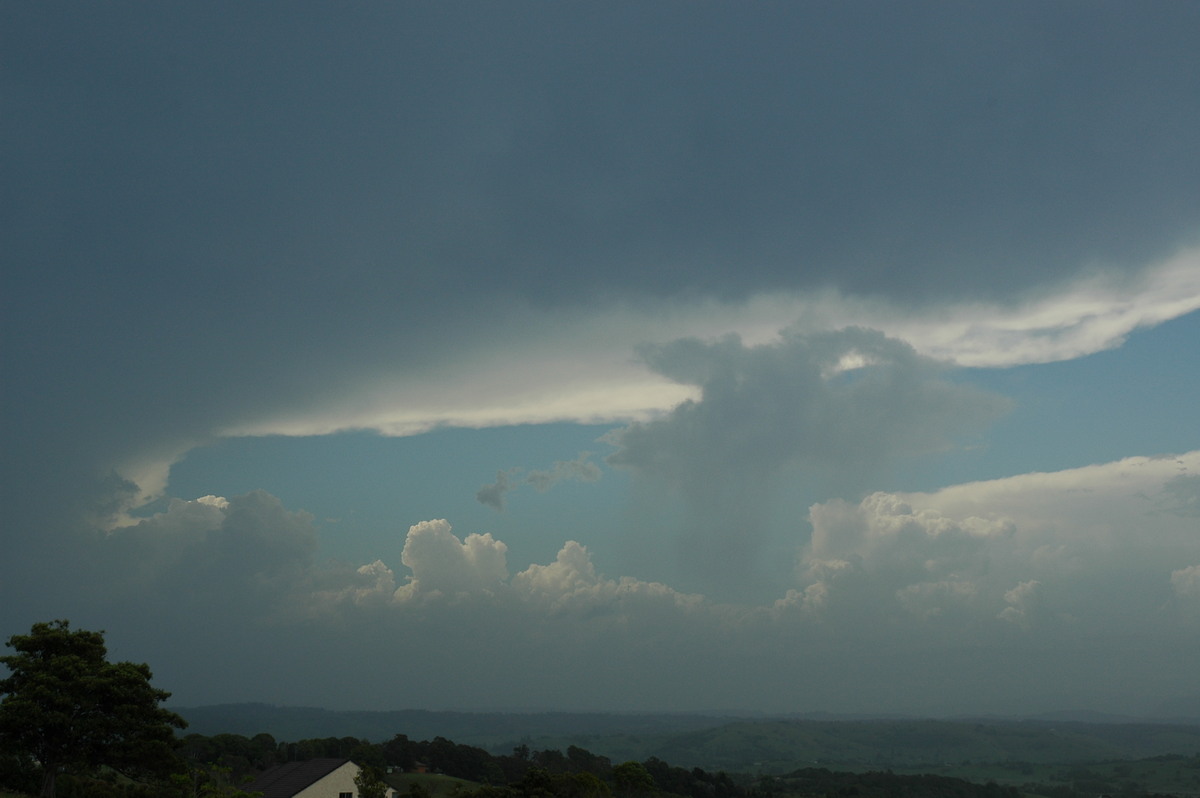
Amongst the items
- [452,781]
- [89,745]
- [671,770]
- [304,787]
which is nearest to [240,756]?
[452,781]

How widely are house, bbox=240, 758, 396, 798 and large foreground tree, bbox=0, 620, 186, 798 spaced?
91.0 ft

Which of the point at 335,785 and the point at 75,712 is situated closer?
the point at 75,712

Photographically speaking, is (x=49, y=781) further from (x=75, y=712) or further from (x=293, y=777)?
(x=293, y=777)

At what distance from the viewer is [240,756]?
138625 millimetres

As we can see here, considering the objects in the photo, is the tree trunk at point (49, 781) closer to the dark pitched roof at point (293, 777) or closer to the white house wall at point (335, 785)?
the dark pitched roof at point (293, 777)

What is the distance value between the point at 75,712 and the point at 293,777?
3533 centimetres

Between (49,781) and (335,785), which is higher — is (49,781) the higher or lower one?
the higher one

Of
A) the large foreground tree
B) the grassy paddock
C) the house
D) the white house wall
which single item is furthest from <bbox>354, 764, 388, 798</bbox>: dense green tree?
the grassy paddock

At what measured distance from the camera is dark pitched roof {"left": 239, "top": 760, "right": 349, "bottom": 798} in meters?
82.8

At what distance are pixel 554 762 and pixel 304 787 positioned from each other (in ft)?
359

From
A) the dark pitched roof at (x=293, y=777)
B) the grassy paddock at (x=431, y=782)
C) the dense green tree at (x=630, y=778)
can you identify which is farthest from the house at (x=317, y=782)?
the grassy paddock at (x=431, y=782)

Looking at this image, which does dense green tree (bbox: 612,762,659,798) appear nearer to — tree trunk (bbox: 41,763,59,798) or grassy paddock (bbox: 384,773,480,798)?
grassy paddock (bbox: 384,773,480,798)

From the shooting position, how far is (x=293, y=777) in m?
86.2

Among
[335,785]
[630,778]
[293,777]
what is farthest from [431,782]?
[335,785]
